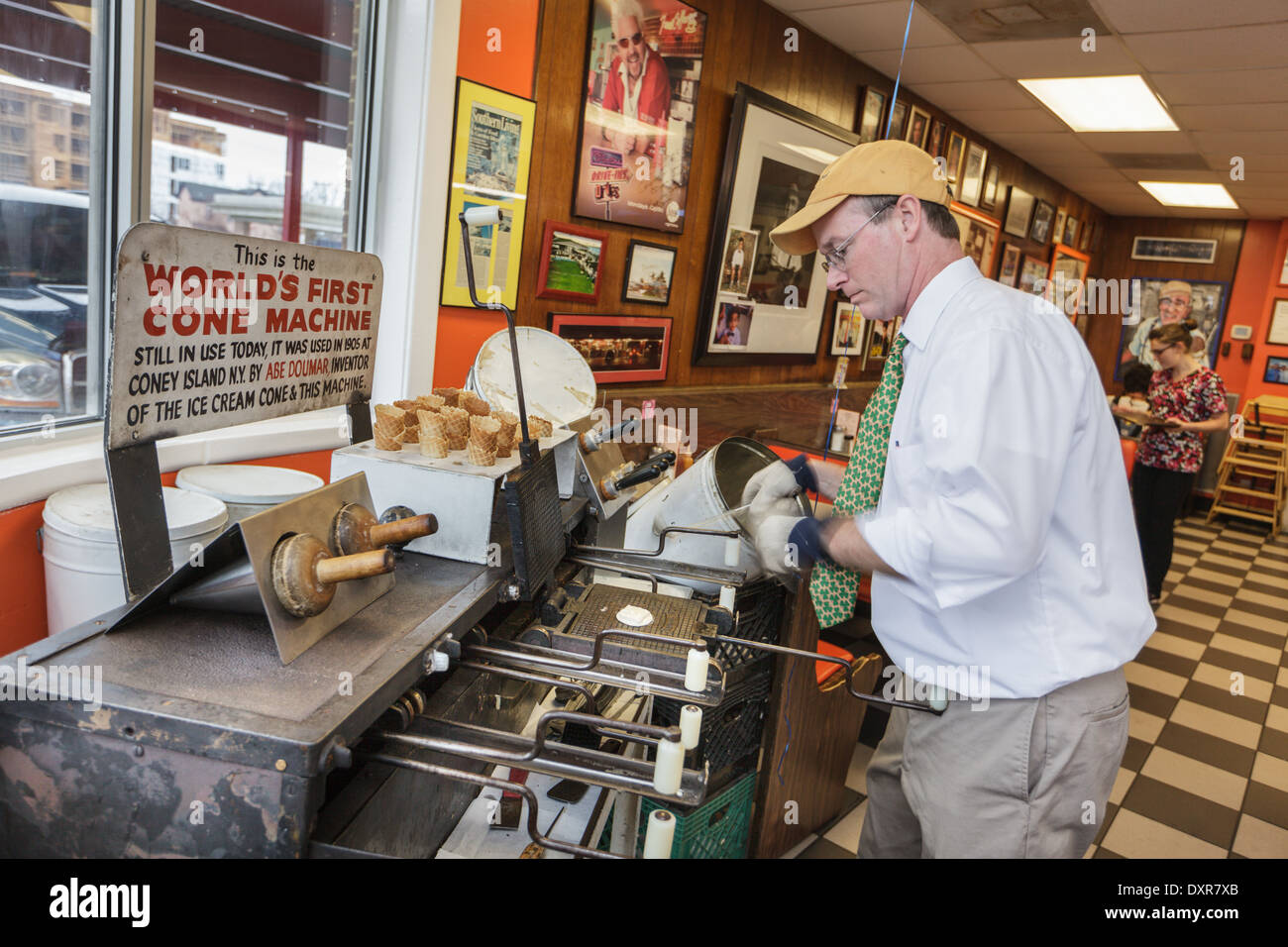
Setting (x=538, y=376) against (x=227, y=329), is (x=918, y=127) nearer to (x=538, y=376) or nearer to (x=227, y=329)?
(x=538, y=376)

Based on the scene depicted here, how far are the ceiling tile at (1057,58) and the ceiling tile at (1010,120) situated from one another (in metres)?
0.87

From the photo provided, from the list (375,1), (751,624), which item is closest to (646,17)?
(375,1)

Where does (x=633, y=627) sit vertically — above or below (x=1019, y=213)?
below

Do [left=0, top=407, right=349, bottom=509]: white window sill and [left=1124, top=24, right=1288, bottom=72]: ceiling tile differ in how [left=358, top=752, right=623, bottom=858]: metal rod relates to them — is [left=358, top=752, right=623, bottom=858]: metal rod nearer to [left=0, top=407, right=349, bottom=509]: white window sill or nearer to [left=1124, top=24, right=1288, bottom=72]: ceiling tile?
[left=0, top=407, right=349, bottom=509]: white window sill

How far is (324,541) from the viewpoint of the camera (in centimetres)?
126

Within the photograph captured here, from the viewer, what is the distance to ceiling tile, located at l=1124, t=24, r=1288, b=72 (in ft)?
12.3

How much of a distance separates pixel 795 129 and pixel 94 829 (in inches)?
171

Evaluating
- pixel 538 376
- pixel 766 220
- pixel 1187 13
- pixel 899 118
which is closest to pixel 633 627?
pixel 538 376

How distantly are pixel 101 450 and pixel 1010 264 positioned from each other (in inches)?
278

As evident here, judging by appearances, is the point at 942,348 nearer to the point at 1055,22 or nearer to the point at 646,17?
the point at 646,17

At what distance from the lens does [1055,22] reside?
12.7 feet

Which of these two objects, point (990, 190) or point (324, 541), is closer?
point (324, 541)

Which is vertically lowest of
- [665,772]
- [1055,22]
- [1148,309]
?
[665,772]

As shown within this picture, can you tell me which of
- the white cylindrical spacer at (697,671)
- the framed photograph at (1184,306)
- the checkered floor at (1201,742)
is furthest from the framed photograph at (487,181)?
the framed photograph at (1184,306)
